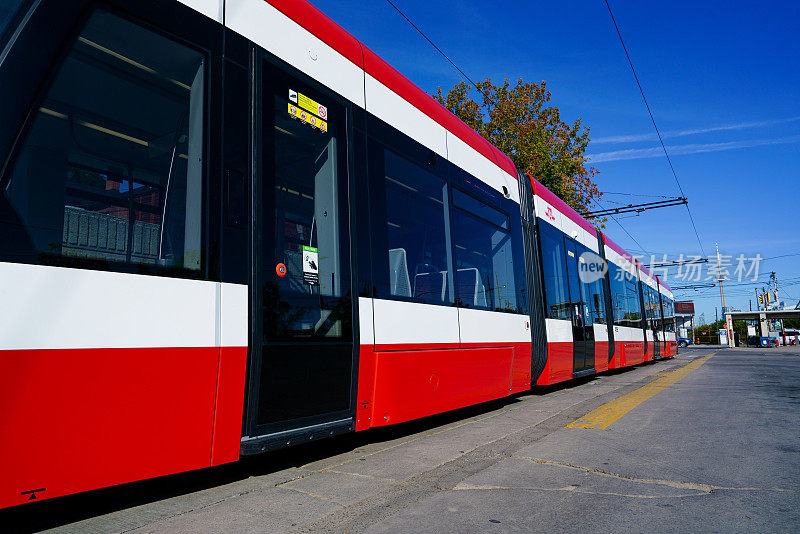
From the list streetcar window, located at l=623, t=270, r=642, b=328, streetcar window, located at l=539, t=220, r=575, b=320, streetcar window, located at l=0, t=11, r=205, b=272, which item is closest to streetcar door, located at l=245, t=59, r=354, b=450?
streetcar window, located at l=0, t=11, r=205, b=272

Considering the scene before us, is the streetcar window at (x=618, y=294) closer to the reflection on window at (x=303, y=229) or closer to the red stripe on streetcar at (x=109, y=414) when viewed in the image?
the reflection on window at (x=303, y=229)

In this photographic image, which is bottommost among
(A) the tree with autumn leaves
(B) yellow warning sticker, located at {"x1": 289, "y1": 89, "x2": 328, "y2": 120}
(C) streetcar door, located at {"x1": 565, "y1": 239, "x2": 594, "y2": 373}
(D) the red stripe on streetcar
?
(D) the red stripe on streetcar

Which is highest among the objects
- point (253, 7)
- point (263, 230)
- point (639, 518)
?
point (253, 7)

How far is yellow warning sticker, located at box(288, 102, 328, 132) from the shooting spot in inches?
151

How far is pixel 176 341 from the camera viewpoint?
9.36ft

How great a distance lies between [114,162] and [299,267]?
1261 millimetres

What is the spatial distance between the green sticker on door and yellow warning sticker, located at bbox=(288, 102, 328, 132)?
920mm

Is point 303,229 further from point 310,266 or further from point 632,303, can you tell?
point 632,303

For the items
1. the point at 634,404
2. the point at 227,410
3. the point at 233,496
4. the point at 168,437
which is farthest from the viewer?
the point at 634,404

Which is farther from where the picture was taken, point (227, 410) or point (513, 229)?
point (513, 229)

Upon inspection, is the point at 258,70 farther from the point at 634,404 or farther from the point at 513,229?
the point at 634,404

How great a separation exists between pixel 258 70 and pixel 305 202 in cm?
90

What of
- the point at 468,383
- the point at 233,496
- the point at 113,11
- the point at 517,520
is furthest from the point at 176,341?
the point at 468,383

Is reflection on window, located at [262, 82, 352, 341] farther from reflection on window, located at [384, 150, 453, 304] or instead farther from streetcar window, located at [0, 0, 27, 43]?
streetcar window, located at [0, 0, 27, 43]
